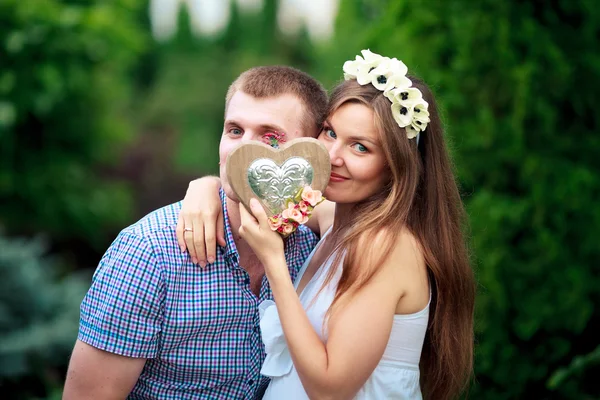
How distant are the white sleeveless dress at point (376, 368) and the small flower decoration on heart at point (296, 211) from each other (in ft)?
0.99

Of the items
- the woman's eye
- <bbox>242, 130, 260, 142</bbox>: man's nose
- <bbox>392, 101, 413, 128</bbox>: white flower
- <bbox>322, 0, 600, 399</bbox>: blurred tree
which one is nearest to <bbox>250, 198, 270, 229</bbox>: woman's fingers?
<bbox>242, 130, 260, 142</bbox>: man's nose

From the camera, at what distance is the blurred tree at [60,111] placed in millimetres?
8812

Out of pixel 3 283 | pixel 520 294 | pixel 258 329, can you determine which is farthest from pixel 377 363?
pixel 3 283

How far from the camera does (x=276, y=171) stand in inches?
99.3

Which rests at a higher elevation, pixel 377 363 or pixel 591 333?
pixel 377 363

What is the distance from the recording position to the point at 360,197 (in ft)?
8.89

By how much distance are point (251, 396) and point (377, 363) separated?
726 mm

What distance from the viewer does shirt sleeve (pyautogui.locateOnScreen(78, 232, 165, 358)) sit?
2625 millimetres

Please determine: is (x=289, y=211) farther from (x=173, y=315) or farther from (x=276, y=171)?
(x=173, y=315)

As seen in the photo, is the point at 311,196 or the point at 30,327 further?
the point at 30,327

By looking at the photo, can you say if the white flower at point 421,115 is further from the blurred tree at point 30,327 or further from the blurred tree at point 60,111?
the blurred tree at point 60,111

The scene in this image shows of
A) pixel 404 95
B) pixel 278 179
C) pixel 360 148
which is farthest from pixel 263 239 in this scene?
pixel 404 95

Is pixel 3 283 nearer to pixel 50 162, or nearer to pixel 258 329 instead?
pixel 258 329

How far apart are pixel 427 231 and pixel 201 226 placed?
94 centimetres
